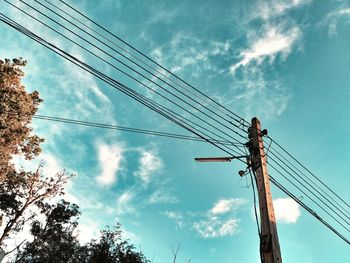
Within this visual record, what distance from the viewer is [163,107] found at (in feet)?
27.7

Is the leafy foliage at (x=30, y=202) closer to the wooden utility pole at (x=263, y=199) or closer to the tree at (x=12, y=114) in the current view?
the tree at (x=12, y=114)

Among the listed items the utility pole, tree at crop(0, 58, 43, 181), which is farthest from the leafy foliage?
the utility pole

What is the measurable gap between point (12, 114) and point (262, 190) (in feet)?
68.7

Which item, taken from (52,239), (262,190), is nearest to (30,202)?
(52,239)

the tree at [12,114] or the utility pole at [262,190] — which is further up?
the tree at [12,114]

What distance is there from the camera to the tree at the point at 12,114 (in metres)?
22.2

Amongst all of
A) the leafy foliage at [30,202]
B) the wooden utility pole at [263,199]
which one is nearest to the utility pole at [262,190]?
the wooden utility pole at [263,199]

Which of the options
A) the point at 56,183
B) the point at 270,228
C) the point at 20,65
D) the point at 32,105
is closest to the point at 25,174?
the point at 56,183

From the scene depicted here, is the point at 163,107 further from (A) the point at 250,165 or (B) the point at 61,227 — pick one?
(B) the point at 61,227

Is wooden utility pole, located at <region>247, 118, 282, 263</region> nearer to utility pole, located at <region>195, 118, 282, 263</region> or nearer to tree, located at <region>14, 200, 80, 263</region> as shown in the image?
utility pole, located at <region>195, 118, 282, 263</region>

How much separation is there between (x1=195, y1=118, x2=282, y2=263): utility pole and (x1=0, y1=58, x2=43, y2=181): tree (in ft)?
61.8

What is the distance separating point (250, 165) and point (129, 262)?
27.2 meters

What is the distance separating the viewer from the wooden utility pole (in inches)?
249

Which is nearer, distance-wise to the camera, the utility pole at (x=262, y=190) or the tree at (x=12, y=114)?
the utility pole at (x=262, y=190)
